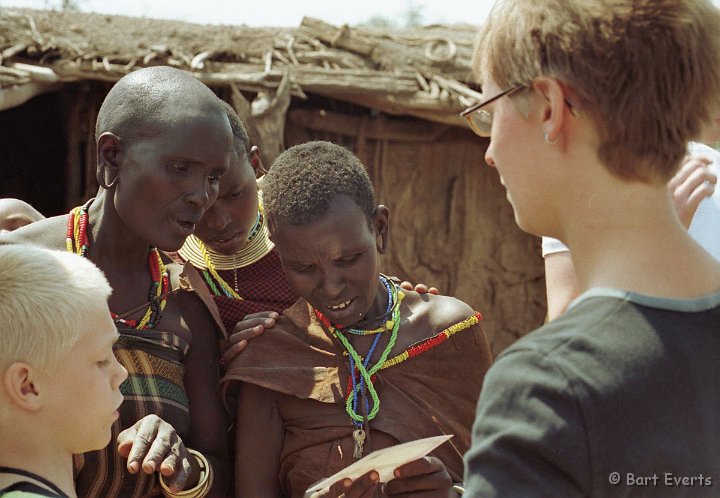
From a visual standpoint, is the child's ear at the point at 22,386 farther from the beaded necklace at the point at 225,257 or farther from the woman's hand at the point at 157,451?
the beaded necklace at the point at 225,257

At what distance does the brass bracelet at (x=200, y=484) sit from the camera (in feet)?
8.70

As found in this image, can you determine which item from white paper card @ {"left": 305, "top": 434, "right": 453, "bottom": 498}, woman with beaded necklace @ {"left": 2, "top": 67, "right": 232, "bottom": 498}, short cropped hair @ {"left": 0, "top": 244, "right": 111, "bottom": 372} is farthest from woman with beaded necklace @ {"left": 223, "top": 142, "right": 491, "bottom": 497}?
short cropped hair @ {"left": 0, "top": 244, "right": 111, "bottom": 372}

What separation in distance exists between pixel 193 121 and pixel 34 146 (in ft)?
20.3

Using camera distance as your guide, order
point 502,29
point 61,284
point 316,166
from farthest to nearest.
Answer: point 316,166, point 61,284, point 502,29

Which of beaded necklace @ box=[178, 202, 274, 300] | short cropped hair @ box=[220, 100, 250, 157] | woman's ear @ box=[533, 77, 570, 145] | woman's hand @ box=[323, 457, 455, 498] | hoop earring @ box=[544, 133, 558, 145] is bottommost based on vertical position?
woman's hand @ box=[323, 457, 455, 498]

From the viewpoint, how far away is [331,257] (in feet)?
9.76

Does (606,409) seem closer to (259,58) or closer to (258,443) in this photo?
(258,443)

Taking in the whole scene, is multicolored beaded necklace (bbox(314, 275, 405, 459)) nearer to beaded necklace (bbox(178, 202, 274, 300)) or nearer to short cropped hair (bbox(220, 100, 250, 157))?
beaded necklace (bbox(178, 202, 274, 300))

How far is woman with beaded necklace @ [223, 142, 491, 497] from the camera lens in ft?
9.57

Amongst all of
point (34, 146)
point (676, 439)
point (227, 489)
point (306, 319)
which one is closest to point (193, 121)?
point (306, 319)

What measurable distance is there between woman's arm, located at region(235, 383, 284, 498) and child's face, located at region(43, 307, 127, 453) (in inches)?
28.1

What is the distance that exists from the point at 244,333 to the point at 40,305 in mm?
951

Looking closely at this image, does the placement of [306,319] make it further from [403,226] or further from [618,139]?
[403,226]

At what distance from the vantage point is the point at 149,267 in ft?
9.86
